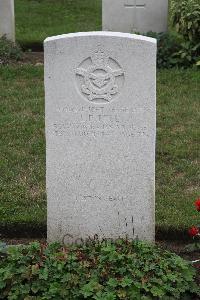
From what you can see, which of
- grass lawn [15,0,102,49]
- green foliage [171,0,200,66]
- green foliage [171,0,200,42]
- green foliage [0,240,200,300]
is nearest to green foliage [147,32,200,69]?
green foliage [171,0,200,66]

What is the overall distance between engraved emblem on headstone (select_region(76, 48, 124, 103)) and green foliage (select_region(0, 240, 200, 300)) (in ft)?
3.24

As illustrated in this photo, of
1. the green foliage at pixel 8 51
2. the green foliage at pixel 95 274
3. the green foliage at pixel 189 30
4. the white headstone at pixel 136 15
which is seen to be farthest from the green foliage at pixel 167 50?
the green foliage at pixel 95 274

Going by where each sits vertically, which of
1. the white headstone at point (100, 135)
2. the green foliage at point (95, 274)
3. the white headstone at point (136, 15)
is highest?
the white headstone at point (136, 15)

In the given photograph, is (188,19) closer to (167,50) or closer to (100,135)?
(167,50)

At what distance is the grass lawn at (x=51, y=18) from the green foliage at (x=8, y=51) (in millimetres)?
1194

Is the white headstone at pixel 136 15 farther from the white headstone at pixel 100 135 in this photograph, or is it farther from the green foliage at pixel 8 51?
the white headstone at pixel 100 135

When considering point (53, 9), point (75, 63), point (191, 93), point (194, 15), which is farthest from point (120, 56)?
point (53, 9)

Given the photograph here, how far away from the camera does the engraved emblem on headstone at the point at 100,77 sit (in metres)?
4.60

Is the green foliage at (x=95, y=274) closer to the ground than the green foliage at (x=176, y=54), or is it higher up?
closer to the ground

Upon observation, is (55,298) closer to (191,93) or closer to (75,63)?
(75,63)

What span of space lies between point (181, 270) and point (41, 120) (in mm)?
3762

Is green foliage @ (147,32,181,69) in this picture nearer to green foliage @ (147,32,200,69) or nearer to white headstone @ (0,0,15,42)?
green foliage @ (147,32,200,69)

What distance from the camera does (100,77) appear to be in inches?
183

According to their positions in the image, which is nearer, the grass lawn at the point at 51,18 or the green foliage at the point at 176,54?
the green foliage at the point at 176,54
